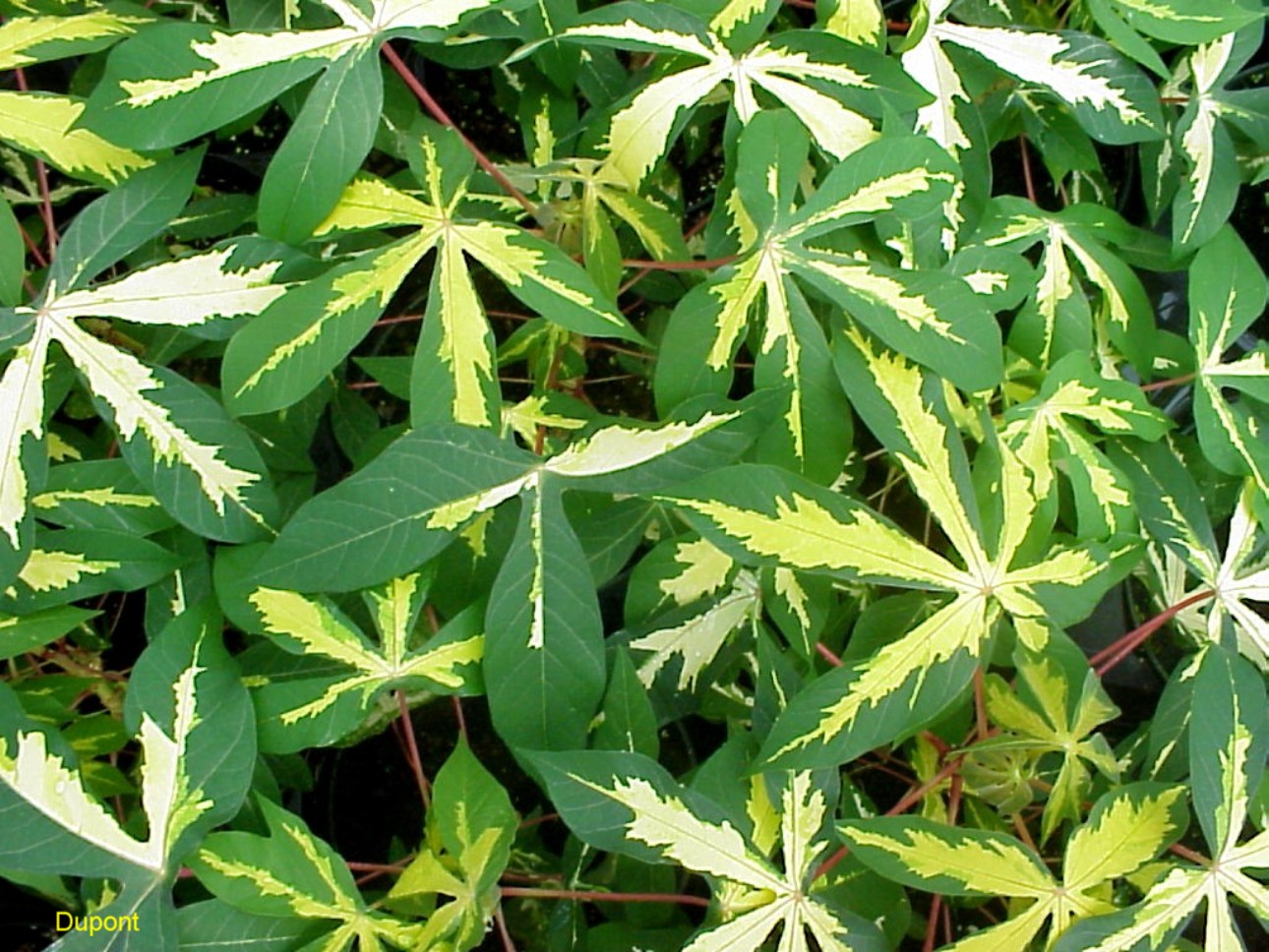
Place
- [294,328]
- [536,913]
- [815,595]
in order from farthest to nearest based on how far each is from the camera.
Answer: [536,913]
[815,595]
[294,328]

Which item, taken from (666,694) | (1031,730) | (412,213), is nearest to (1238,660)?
(1031,730)

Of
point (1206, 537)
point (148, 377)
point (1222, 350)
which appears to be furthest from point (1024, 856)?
point (148, 377)

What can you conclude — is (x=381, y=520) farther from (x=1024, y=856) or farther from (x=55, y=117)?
(x=1024, y=856)

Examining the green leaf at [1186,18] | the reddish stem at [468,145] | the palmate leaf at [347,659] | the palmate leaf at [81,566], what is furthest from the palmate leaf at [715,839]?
the green leaf at [1186,18]

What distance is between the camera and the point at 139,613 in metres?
1.25

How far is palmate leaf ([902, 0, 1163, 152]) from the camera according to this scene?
0.85 metres

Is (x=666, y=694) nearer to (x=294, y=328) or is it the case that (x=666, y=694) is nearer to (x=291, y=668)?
(x=291, y=668)

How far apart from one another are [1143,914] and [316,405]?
773 millimetres

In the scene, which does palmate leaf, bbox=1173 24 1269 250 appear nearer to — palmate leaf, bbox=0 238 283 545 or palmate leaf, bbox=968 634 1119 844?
palmate leaf, bbox=968 634 1119 844

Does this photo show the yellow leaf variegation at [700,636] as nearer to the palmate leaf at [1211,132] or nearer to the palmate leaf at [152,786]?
the palmate leaf at [152,786]

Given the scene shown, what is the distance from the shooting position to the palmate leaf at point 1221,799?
74 cm

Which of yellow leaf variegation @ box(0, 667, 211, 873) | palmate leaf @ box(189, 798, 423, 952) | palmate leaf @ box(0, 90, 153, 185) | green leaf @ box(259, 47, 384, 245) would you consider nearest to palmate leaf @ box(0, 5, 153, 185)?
palmate leaf @ box(0, 90, 153, 185)

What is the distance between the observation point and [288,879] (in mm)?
723

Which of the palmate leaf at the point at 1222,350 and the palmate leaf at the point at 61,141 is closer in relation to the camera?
the palmate leaf at the point at 61,141
